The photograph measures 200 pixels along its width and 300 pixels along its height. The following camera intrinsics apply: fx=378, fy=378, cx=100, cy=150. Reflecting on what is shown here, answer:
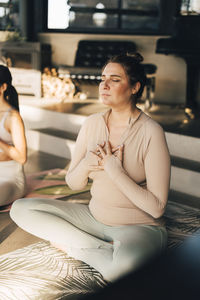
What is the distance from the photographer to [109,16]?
21.1ft

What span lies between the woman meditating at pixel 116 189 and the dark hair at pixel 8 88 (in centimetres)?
90

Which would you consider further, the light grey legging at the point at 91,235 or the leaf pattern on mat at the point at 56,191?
the leaf pattern on mat at the point at 56,191

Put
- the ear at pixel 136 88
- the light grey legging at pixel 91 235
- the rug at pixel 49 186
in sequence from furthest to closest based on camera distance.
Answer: the rug at pixel 49 186, the ear at pixel 136 88, the light grey legging at pixel 91 235

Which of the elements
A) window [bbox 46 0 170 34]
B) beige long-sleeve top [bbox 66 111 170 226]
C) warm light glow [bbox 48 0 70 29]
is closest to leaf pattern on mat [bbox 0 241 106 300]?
beige long-sleeve top [bbox 66 111 170 226]

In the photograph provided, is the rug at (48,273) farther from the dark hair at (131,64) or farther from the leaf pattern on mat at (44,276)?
the dark hair at (131,64)

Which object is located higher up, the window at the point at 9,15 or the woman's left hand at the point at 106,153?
the window at the point at 9,15

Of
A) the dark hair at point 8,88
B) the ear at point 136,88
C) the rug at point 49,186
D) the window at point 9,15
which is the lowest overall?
the rug at point 49,186

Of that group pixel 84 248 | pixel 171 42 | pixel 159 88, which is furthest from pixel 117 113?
pixel 159 88

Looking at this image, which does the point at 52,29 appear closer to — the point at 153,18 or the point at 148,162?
the point at 153,18

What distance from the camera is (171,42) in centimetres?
456

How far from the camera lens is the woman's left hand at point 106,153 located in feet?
5.25

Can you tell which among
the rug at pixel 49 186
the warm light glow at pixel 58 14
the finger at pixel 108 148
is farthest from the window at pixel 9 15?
the finger at pixel 108 148

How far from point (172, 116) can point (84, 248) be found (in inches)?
137

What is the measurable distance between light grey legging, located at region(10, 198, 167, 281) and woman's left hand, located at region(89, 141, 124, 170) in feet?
1.00
